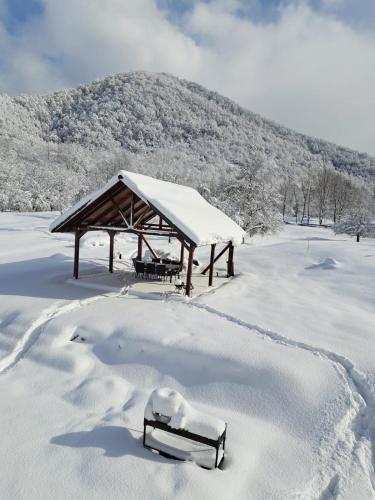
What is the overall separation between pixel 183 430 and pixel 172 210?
747cm

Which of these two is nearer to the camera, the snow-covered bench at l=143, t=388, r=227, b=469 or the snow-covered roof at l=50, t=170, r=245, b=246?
the snow-covered bench at l=143, t=388, r=227, b=469

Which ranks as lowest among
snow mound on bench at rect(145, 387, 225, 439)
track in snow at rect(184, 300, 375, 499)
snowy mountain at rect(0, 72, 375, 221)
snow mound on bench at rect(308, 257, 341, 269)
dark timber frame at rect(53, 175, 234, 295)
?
track in snow at rect(184, 300, 375, 499)

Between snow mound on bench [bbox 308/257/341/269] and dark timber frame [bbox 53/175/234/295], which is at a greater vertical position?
dark timber frame [bbox 53/175/234/295]

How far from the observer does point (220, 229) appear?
13641 mm

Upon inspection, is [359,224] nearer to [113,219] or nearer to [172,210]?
[113,219]

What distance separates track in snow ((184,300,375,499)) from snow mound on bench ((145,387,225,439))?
1497 mm

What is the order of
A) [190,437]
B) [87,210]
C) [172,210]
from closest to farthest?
1. [190,437]
2. [172,210]
3. [87,210]

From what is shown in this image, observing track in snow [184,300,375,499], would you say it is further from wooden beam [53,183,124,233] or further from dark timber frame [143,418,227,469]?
wooden beam [53,183,124,233]

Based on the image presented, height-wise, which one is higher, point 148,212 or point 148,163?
point 148,163

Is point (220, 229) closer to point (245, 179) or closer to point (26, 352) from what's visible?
point (26, 352)

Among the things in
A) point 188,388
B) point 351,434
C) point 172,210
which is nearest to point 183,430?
point 188,388

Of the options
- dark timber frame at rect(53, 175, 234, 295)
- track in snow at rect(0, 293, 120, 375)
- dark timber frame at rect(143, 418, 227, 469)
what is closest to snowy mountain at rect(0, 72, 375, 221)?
dark timber frame at rect(53, 175, 234, 295)

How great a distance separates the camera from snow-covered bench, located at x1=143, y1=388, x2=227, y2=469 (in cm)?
495

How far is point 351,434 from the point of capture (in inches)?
229
